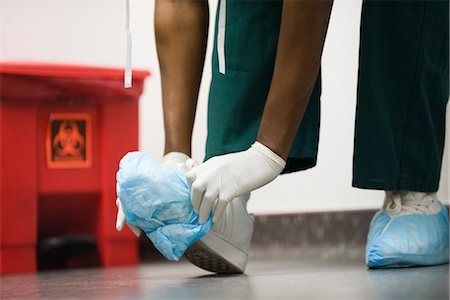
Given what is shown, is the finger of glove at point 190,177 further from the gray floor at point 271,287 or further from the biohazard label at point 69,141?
the biohazard label at point 69,141

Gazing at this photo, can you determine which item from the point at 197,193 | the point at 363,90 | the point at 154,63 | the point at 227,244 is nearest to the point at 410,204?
the point at 363,90

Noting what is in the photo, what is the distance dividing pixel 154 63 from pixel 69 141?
1.15ft

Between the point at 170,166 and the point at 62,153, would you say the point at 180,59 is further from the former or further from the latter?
the point at 62,153

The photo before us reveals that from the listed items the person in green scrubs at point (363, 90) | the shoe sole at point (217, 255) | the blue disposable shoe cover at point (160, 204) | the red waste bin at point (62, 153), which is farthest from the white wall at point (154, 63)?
the blue disposable shoe cover at point (160, 204)

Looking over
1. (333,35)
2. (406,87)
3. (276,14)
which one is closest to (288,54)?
(276,14)

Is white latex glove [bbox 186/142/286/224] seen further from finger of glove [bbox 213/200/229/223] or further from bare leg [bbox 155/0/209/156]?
bare leg [bbox 155/0/209/156]

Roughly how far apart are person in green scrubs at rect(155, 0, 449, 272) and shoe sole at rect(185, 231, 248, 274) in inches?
1.6

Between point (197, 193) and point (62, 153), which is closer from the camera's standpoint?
point (197, 193)

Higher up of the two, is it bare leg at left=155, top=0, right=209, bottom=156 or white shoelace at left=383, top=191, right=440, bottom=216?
bare leg at left=155, top=0, right=209, bottom=156

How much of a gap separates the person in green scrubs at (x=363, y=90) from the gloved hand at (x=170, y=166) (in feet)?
0.05

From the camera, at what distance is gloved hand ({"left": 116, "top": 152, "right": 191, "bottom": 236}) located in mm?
1132

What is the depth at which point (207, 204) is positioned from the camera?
1059mm

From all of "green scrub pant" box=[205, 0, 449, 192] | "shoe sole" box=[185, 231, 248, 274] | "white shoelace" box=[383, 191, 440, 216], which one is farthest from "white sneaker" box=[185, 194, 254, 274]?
"white shoelace" box=[383, 191, 440, 216]

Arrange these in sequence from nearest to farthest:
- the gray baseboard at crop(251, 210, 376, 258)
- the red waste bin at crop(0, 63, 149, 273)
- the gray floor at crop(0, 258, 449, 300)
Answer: the gray floor at crop(0, 258, 449, 300), the red waste bin at crop(0, 63, 149, 273), the gray baseboard at crop(251, 210, 376, 258)
